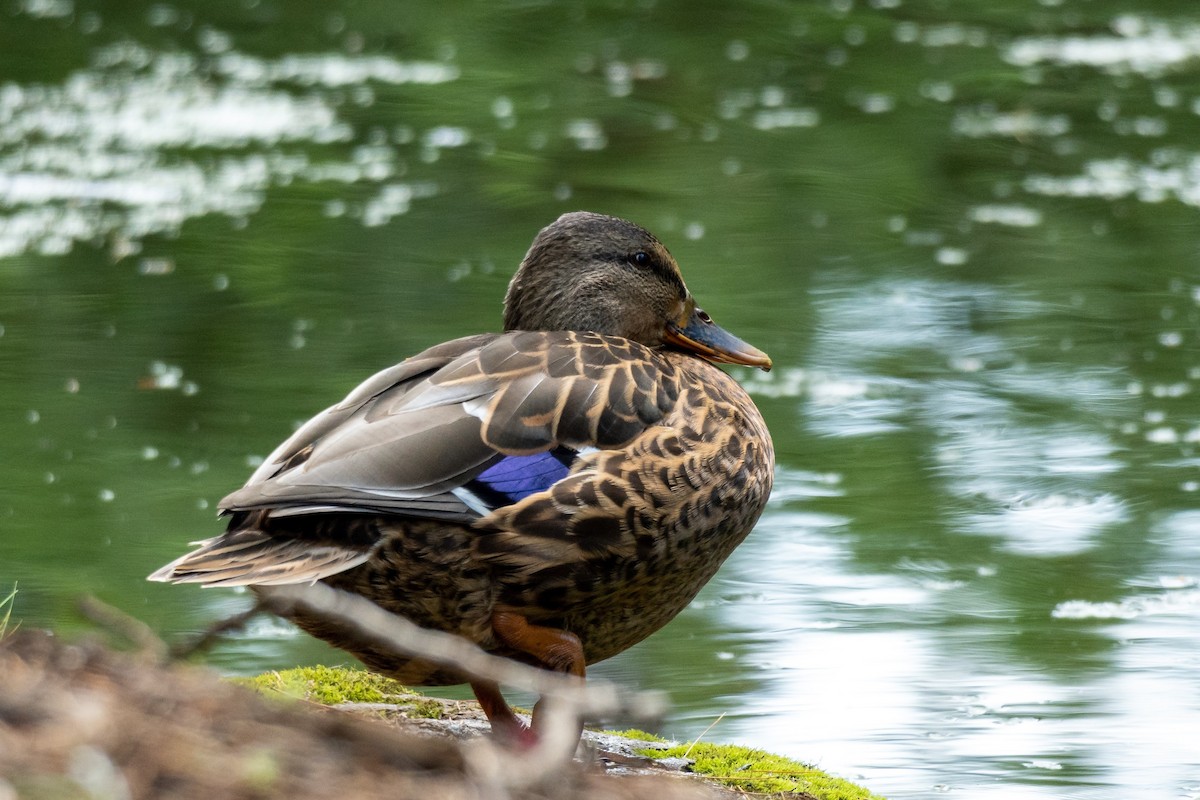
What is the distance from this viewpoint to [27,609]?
619 centimetres

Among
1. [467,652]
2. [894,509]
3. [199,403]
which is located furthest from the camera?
[199,403]

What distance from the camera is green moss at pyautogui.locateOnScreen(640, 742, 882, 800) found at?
15.2 feet

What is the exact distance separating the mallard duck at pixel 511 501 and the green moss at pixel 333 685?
0.61 meters

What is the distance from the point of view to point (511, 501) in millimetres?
4324

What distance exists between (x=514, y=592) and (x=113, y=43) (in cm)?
1117

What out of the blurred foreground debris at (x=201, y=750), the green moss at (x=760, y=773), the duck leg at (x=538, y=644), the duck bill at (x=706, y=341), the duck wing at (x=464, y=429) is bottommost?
the green moss at (x=760, y=773)

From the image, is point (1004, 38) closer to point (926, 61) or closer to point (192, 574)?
point (926, 61)

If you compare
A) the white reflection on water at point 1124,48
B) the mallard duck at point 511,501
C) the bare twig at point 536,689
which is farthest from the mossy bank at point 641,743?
the white reflection on water at point 1124,48

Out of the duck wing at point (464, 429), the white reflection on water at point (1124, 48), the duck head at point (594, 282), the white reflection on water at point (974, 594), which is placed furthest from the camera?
the white reflection on water at point (1124, 48)

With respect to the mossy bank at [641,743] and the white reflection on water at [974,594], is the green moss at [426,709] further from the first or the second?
the white reflection on water at [974,594]

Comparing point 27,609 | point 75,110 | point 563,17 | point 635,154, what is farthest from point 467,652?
point 563,17

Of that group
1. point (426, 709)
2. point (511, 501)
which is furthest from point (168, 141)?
point (511, 501)

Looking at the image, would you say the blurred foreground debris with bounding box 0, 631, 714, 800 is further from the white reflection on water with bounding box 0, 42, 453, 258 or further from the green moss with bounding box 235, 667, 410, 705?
the white reflection on water with bounding box 0, 42, 453, 258

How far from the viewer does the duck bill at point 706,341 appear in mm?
5602
